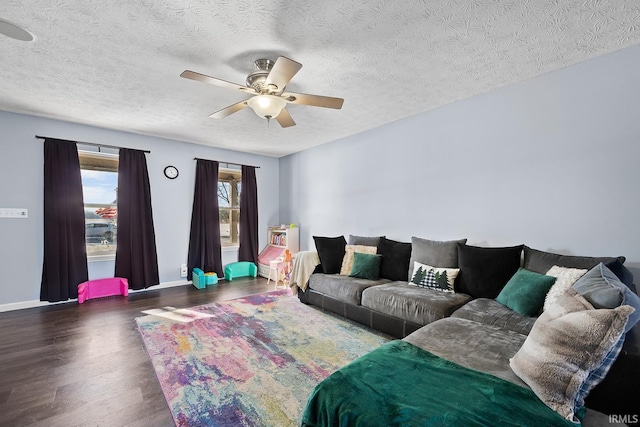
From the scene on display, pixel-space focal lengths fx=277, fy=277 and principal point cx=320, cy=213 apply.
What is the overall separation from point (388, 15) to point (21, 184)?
4.82 meters

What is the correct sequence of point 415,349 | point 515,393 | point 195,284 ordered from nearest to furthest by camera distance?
point 515,393 → point 415,349 → point 195,284

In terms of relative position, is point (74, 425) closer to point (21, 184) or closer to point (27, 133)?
point (21, 184)

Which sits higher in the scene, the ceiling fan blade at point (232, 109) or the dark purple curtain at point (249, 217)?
the ceiling fan blade at point (232, 109)

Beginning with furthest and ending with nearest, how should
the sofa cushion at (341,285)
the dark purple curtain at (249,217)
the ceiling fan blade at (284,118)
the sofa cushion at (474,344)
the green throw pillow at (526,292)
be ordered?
the dark purple curtain at (249,217), the sofa cushion at (341,285), the ceiling fan blade at (284,118), the green throw pillow at (526,292), the sofa cushion at (474,344)

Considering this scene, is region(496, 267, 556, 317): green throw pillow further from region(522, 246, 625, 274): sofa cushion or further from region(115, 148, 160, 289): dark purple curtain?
region(115, 148, 160, 289): dark purple curtain

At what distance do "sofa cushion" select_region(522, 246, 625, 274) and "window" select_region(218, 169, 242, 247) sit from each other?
4734mm

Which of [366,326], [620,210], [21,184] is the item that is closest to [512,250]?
[620,210]

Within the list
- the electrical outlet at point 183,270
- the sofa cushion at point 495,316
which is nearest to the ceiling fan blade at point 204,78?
the sofa cushion at point 495,316

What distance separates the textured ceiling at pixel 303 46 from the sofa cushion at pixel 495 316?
2.10 metres

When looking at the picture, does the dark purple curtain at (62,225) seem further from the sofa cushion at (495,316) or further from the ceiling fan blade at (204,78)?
the sofa cushion at (495,316)

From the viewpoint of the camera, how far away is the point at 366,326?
3035mm

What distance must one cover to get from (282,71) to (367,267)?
243 cm

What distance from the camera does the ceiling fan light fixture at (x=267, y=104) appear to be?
2.35m

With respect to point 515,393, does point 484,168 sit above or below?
above
